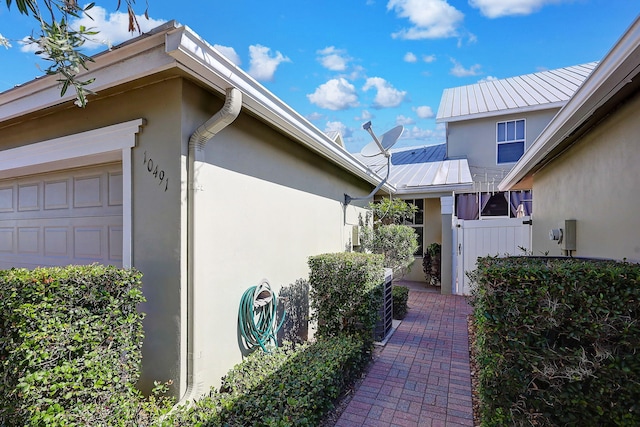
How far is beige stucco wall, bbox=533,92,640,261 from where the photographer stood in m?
2.78

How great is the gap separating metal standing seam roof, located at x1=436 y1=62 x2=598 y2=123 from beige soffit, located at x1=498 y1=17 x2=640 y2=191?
8.65 metres

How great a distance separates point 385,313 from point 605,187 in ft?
11.2

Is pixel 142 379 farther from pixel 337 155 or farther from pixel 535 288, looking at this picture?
pixel 337 155

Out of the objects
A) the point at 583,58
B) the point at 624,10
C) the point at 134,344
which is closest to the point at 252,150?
the point at 134,344

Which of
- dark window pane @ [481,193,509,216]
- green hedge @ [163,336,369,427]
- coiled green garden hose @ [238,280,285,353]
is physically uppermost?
dark window pane @ [481,193,509,216]

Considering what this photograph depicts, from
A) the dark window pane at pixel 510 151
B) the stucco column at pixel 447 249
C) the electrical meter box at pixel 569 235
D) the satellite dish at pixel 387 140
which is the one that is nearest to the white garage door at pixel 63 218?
the satellite dish at pixel 387 140

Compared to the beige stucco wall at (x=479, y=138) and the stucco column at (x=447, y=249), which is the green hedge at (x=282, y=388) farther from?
the beige stucco wall at (x=479, y=138)

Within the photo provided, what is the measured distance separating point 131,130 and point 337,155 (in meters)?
3.48

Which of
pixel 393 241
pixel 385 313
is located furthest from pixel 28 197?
pixel 393 241

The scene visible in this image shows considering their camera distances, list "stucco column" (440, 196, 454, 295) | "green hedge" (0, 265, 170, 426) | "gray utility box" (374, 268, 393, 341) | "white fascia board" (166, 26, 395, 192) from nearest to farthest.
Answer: "green hedge" (0, 265, 170, 426) → "white fascia board" (166, 26, 395, 192) → "gray utility box" (374, 268, 393, 341) → "stucco column" (440, 196, 454, 295)

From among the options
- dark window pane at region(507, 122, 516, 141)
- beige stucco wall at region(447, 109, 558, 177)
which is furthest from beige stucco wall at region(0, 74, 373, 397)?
dark window pane at region(507, 122, 516, 141)

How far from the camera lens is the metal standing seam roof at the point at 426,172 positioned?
895 centimetres

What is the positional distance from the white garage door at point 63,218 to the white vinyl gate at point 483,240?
7841 mm

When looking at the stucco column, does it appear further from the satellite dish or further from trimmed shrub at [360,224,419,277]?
the satellite dish
